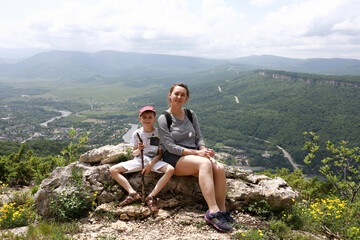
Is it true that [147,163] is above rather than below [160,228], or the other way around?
above

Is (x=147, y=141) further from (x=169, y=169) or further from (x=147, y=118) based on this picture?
(x=169, y=169)

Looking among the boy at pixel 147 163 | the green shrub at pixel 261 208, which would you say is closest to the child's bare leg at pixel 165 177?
→ the boy at pixel 147 163

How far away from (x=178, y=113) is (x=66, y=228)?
3602mm

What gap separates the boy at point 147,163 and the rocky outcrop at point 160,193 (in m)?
0.30

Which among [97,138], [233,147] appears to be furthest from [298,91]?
[97,138]

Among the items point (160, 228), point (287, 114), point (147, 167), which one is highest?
point (147, 167)

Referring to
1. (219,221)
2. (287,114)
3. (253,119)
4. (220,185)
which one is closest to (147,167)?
(220,185)

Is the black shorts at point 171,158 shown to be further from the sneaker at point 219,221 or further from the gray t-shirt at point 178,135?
the sneaker at point 219,221

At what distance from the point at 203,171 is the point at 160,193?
160cm

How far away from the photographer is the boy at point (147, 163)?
522 cm

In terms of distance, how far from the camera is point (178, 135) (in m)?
5.39

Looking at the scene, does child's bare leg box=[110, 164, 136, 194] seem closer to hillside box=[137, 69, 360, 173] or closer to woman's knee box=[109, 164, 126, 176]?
woman's knee box=[109, 164, 126, 176]

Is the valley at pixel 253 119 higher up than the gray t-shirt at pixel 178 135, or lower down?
lower down

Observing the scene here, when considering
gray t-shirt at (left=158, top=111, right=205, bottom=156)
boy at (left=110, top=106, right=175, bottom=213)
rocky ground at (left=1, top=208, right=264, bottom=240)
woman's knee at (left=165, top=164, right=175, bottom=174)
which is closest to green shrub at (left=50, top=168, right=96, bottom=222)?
rocky ground at (left=1, top=208, right=264, bottom=240)
